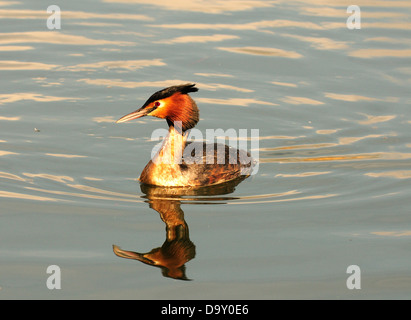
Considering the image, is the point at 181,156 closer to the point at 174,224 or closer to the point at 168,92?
the point at 168,92

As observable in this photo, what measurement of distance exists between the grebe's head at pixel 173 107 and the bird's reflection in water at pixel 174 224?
821mm

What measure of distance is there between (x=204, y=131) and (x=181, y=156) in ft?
5.68

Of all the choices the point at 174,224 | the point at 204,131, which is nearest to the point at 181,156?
the point at 174,224

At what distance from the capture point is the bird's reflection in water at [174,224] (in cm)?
780

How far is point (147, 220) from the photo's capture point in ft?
28.8

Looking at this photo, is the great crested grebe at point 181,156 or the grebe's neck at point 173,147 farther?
the grebe's neck at point 173,147

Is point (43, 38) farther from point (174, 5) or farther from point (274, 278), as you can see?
point (274, 278)

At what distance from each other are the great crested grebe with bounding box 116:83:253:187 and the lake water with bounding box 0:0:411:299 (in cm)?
26

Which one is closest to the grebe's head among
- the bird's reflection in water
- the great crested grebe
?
the great crested grebe

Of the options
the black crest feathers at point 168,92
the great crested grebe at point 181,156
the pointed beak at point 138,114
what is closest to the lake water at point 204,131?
the great crested grebe at point 181,156

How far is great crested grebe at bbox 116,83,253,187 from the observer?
977 centimetres

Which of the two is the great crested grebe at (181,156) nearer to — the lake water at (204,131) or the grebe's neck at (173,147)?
the grebe's neck at (173,147)

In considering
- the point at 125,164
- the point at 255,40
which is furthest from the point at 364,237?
the point at 255,40

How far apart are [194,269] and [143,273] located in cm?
47
